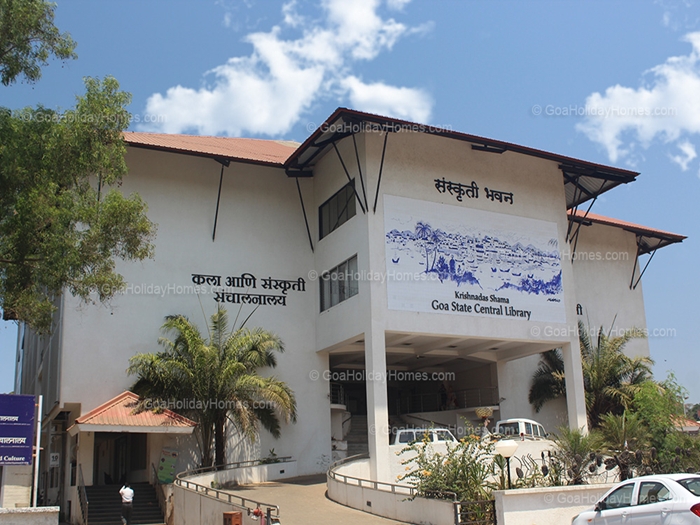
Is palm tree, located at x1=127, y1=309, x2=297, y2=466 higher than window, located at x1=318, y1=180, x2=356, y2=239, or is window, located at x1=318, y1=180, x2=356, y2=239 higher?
window, located at x1=318, y1=180, x2=356, y2=239

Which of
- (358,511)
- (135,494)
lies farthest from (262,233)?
(358,511)

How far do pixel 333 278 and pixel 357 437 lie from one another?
780 centimetres

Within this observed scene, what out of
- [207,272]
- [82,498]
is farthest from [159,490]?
[207,272]

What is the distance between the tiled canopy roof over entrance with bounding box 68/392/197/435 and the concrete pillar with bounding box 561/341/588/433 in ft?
47.3

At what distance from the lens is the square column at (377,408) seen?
24656 mm

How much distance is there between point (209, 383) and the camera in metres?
25.5

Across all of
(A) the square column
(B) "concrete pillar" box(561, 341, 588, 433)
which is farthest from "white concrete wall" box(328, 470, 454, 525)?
(B) "concrete pillar" box(561, 341, 588, 433)

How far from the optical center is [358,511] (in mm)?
20562

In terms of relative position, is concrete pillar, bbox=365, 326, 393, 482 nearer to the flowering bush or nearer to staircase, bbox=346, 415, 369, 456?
staircase, bbox=346, 415, 369, 456

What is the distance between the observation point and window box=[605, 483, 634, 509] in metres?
13.6

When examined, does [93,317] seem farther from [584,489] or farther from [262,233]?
[584,489]

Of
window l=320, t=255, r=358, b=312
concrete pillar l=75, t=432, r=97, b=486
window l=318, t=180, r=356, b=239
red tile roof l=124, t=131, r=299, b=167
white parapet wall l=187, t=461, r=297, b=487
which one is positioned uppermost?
red tile roof l=124, t=131, r=299, b=167

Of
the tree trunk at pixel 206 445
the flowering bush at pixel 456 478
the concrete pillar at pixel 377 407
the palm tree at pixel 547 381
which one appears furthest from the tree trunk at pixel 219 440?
the palm tree at pixel 547 381

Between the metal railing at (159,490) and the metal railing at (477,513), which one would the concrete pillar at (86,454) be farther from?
the metal railing at (477,513)
